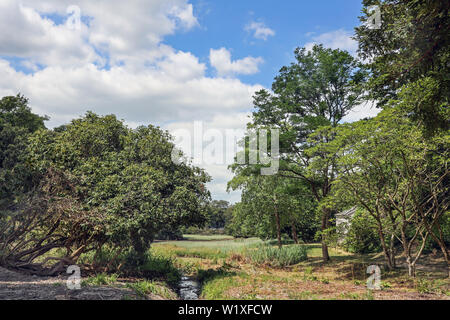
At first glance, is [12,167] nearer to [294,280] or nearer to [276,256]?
[294,280]

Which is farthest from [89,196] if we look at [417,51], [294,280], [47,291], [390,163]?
[417,51]

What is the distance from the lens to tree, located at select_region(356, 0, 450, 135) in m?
9.69

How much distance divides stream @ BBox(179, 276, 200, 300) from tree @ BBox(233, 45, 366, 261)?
7369 millimetres

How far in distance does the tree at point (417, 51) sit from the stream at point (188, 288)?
11447 mm

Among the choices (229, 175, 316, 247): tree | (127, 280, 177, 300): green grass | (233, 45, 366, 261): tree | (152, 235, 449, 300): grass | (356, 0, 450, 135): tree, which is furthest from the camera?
(229, 175, 316, 247): tree

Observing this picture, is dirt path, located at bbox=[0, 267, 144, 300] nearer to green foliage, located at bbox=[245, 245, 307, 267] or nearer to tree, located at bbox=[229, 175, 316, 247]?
green foliage, located at bbox=[245, 245, 307, 267]

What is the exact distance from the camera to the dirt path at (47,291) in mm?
9195

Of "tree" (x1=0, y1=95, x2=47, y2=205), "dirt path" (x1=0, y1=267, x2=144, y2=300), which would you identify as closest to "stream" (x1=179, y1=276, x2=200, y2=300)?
"dirt path" (x1=0, y1=267, x2=144, y2=300)

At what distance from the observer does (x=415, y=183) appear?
12680 millimetres

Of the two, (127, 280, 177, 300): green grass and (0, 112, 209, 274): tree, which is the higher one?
(0, 112, 209, 274): tree

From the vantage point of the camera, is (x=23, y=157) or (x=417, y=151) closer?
(x=417, y=151)
